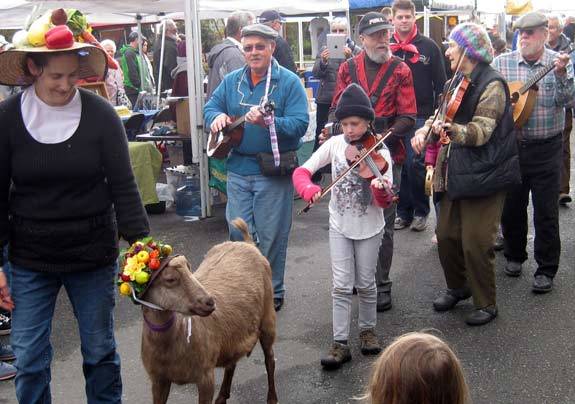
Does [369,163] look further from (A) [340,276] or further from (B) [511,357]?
(B) [511,357]

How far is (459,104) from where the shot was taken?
17.7 feet

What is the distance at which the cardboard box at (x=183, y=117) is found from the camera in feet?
30.9

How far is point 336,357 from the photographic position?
197 inches

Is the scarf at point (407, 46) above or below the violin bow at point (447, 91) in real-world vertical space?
above

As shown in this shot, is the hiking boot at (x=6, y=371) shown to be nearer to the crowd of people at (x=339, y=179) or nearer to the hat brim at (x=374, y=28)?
the crowd of people at (x=339, y=179)

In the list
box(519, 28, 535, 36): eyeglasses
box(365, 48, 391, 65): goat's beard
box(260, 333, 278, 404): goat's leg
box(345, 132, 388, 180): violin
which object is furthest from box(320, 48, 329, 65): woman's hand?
box(260, 333, 278, 404): goat's leg

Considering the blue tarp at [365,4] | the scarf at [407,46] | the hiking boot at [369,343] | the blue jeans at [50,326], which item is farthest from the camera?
the blue tarp at [365,4]

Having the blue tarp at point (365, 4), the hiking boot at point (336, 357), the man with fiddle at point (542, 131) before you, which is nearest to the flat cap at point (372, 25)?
the man with fiddle at point (542, 131)

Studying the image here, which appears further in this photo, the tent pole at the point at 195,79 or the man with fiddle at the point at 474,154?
the tent pole at the point at 195,79

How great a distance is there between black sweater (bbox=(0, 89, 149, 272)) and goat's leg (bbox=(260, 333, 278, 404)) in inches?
50.2

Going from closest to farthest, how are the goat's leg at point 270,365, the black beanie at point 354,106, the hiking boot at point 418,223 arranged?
1. the goat's leg at point 270,365
2. the black beanie at point 354,106
3. the hiking boot at point 418,223

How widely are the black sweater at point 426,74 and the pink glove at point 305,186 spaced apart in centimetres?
334

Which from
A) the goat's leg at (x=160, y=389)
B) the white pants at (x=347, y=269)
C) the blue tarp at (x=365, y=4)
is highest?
the blue tarp at (x=365, y=4)

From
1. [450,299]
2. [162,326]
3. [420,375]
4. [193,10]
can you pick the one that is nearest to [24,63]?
[162,326]
